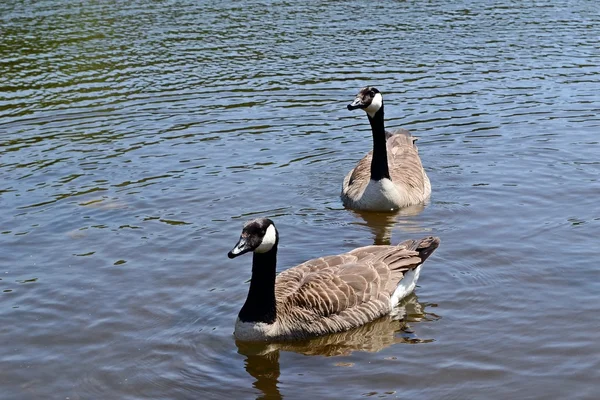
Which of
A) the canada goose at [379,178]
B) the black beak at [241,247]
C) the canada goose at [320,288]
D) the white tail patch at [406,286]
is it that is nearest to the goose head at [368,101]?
the canada goose at [379,178]

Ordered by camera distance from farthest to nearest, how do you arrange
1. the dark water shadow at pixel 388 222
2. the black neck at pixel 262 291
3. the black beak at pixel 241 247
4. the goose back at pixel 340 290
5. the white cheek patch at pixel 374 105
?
the white cheek patch at pixel 374 105, the dark water shadow at pixel 388 222, the goose back at pixel 340 290, the black neck at pixel 262 291, the black beak at pixel 241 247

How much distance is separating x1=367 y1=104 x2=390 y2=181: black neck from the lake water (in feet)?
2.56

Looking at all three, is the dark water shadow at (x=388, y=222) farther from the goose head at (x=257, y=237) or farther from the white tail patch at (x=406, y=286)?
the goose head at (x=257, y=237)

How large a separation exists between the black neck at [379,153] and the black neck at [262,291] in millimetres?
5280

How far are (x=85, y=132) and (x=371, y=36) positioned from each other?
10819 millimetres

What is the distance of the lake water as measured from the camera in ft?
33.6

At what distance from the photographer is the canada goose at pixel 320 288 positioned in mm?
10602

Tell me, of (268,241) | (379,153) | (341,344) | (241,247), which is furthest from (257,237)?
(379,153)

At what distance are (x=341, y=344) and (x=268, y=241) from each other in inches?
60.1

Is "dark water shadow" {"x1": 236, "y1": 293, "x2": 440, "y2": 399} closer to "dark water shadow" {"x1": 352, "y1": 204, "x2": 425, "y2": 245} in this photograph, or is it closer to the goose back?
the goose back

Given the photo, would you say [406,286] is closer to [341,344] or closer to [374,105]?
[341,344]

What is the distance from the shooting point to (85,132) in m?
19.9

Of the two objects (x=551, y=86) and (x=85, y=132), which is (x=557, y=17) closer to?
(x=551, y=86)

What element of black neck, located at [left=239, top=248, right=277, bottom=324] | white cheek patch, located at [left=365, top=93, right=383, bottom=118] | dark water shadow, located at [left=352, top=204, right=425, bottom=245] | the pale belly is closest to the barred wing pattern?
black neck, located at [left=239, top=248, right=277, bottom=324]
